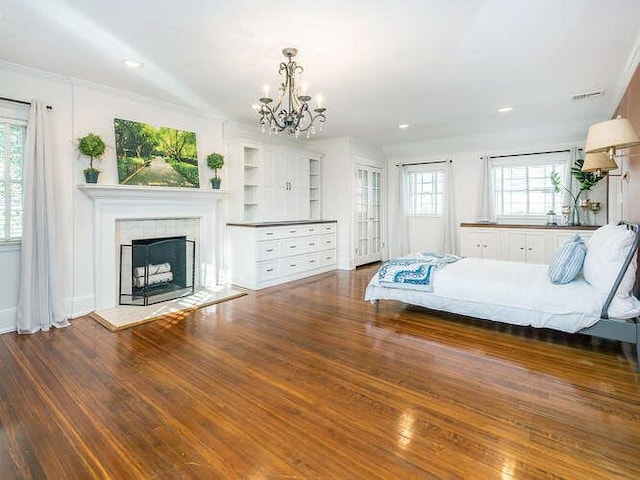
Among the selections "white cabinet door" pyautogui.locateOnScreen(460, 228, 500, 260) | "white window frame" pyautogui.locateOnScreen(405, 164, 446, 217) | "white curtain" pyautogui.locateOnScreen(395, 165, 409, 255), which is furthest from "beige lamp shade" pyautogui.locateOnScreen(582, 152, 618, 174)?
"white curtain" pyautogui.locateOnScreen(395, 165, 409, 255)

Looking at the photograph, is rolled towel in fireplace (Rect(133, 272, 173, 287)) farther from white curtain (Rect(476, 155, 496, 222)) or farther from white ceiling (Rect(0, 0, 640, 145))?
white curtain (Rect(476, 155, 496, 222))

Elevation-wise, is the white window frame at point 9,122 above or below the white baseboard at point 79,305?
above

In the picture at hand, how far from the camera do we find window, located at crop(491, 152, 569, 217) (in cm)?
588

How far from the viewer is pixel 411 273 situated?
3.69m

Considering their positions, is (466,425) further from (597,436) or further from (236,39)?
(236,39)

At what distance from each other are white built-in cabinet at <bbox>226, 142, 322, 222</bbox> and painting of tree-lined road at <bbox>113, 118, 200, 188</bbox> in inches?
26.8

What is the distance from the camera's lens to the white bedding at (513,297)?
2768 mm

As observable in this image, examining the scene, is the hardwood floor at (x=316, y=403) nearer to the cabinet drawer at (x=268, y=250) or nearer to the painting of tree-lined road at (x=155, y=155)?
the cabinet drawer at (x=268, y=250)

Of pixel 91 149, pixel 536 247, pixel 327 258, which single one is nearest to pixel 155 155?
pixel 91 149

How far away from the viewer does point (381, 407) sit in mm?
2029

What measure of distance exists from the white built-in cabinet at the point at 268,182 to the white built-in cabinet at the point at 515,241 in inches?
119

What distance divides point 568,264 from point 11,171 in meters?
5.27

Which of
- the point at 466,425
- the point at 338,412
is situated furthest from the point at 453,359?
the point at 338,412

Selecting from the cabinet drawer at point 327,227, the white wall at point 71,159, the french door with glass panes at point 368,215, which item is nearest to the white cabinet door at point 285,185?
the cabinet drawer at point 327,227
